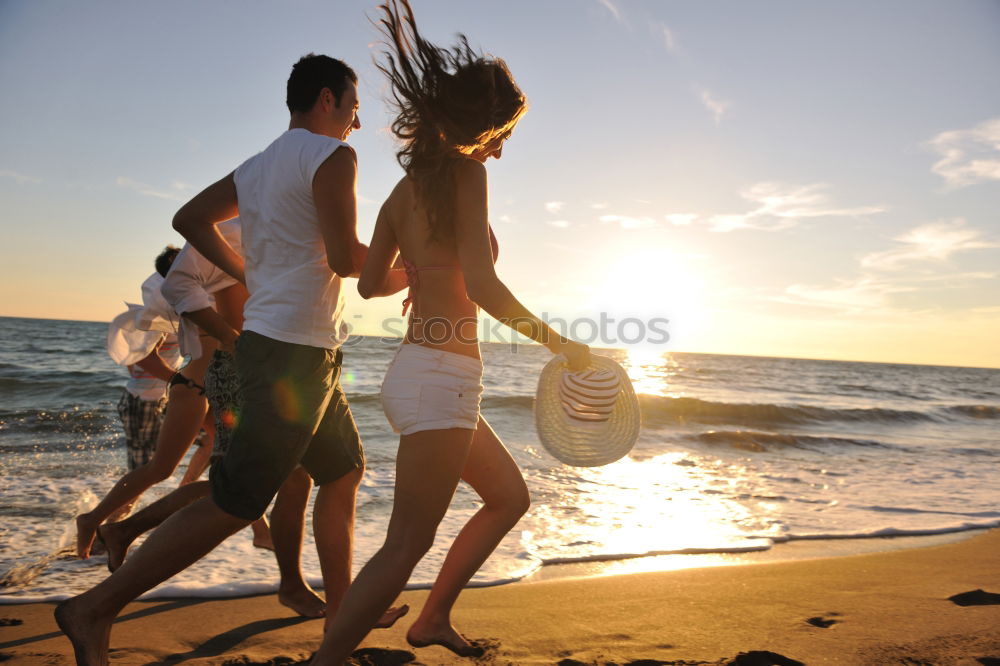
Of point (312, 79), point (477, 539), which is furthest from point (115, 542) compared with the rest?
point (312, 79)

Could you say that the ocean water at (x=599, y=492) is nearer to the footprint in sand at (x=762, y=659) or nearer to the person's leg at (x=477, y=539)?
the person's leg at (x=477, y=539)

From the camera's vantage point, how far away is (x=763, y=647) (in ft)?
8.39

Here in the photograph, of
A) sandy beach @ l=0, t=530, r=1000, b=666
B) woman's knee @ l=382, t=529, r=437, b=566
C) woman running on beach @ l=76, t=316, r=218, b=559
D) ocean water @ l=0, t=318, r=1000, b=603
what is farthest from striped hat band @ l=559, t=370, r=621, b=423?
ocean water @ l=0, t=318, r=1000, b=603

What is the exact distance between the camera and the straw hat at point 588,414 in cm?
212

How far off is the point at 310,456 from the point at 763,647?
186cm

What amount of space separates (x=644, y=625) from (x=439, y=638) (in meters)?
1.07

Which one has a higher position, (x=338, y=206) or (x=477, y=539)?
(x=338, y=206)

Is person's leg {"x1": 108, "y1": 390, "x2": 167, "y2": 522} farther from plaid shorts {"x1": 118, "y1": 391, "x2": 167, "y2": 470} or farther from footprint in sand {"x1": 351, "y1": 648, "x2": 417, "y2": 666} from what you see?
footprint in sand {"x1": 351, "y1": 648, "x2": 417, "y2": 666}

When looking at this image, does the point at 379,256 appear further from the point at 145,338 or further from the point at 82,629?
the point at 145,338

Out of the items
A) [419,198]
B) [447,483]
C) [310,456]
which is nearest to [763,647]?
[447,483]

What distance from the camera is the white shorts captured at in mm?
1852

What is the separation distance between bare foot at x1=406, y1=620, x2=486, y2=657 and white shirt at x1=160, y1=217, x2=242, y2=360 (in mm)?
1428

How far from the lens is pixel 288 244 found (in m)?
2.04

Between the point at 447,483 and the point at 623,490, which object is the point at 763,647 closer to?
the point at 447,483
